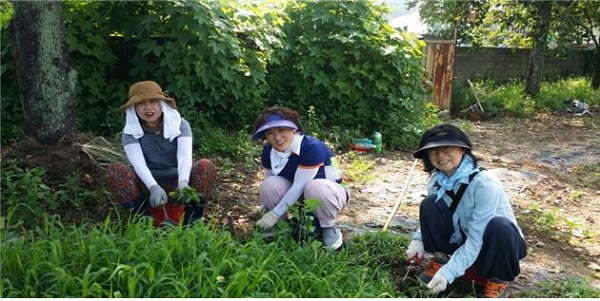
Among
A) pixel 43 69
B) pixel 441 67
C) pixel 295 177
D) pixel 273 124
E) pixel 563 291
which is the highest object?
pixel 441 67

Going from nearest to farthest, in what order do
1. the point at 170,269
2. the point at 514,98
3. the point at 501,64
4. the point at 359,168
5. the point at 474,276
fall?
the point at 170,269
the point at 474,276
the point at 359,168
the point at 514,98
the point at 501,64

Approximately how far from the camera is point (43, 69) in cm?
379

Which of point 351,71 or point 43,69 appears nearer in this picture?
point 43,69

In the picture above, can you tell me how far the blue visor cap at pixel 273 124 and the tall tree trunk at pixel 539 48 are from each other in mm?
9983

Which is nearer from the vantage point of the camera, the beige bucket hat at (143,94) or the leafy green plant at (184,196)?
the leafy green plant at (184,196)

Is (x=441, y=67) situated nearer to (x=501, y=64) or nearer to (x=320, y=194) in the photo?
(x=501, y=64)

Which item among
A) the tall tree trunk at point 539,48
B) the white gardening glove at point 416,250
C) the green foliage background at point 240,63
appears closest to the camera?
the white gardening glove at point 416,250

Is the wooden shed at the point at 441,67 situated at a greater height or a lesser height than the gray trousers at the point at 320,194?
greater

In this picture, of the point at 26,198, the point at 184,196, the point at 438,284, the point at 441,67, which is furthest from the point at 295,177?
the point at 441,67

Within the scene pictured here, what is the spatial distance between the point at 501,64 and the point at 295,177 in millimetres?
12098

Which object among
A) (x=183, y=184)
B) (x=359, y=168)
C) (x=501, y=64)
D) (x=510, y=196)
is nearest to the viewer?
(x=183, y=184)

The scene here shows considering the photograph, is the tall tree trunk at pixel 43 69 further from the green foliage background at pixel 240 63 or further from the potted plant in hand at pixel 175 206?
the potted plant in hand at pixel 175 206

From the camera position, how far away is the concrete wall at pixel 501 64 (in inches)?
501

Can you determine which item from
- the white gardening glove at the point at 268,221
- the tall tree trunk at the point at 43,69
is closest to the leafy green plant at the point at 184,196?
the white gardening glove at the point at 268,221
